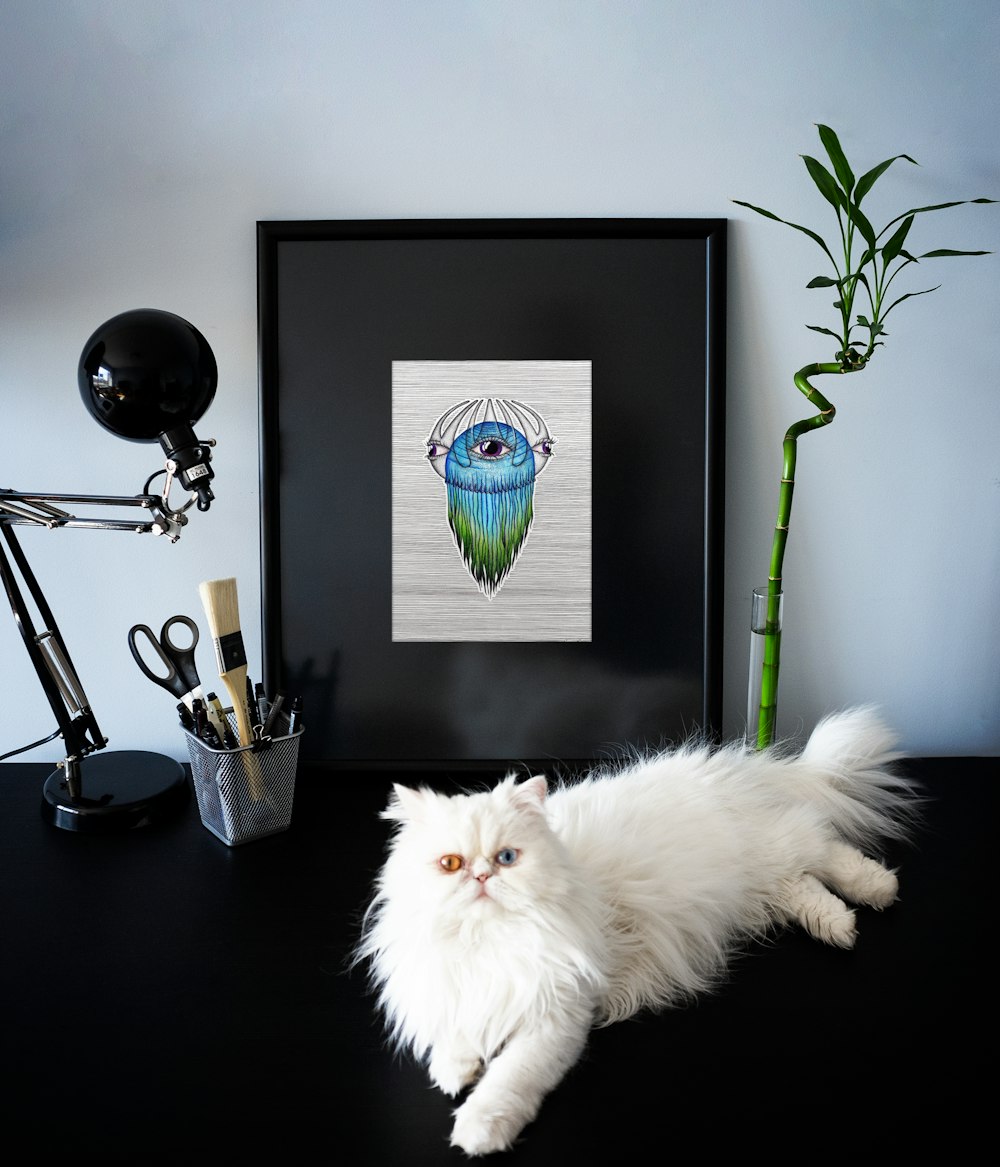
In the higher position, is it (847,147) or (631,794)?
(847,147)

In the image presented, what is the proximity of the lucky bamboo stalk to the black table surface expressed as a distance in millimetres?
269

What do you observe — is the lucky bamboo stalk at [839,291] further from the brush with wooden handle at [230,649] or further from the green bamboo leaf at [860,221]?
the brush with wooden handle at [230,649]

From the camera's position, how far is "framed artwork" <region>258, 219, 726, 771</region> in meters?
1.18

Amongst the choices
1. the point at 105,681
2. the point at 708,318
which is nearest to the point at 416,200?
the point at 708,318

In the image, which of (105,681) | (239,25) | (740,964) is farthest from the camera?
(105,681)

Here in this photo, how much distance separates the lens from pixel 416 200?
3.90 ft

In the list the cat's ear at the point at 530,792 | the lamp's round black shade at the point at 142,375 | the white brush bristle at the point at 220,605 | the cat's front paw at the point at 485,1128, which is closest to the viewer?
the cat's front paw at the point at 485,1128

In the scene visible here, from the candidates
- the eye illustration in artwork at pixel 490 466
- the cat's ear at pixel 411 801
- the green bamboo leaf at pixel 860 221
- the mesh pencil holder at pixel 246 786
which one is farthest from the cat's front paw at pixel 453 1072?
the green bamboo leaf at pixel 860 221

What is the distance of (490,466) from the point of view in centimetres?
120

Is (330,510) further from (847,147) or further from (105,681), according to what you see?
(847,147)

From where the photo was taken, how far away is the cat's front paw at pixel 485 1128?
24.0 inches

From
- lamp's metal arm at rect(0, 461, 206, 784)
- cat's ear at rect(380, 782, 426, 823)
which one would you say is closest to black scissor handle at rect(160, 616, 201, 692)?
lamp's metal arm at rect(0, 461, 206, 784)

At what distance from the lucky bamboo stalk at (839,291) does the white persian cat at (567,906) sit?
0.64 feet

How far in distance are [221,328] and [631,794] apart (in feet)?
2.50
